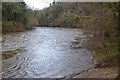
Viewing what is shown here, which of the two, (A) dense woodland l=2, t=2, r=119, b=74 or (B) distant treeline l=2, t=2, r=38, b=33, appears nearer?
(A) dense woodland l=2, t=2, r=119, b=74

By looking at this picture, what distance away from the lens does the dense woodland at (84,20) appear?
1114 cm

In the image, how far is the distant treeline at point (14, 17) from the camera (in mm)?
32250

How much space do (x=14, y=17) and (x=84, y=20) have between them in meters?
18.8

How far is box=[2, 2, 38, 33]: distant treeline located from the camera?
3225 cm

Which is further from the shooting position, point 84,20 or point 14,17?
point 14,17

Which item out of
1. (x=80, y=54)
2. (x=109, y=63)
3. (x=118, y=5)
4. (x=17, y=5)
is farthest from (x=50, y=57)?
(x=17, y=5)

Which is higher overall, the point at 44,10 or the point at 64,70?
the point at 44,10

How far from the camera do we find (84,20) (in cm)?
1927

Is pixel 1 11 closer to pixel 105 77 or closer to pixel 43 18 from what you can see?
pixel 105 77

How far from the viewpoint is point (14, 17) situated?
35719mm

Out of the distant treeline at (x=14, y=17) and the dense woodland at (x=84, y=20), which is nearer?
the dense woodland at (x=84, y=20)

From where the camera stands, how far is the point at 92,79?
8.14 m

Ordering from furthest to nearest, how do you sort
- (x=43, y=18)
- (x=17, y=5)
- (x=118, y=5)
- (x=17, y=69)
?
(x=43, y=18) < (x=17, y=5) < (x=17, y=69) < (x=118, y=5)

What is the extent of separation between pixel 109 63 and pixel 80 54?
419cm
